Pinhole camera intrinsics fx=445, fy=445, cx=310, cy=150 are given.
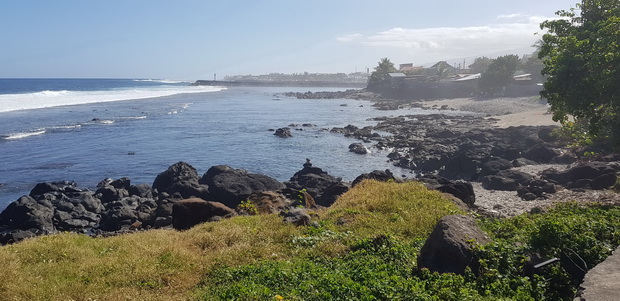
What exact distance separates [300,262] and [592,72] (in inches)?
467

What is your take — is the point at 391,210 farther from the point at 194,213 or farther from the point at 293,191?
the point at 293,191

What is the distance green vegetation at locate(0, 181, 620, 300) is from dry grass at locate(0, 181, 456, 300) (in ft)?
0.08

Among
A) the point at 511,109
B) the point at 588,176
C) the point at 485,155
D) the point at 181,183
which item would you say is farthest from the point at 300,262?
the point at 511,109

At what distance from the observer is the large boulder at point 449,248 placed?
7844 mm

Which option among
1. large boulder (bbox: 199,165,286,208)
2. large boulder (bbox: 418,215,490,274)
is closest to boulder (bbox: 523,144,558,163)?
large boulder (bbox: 199,165,286,208)

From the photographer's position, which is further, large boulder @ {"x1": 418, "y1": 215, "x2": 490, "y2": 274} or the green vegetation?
large boulder @ {"x1": 418, "y1": 215, "x2": 490, "y2": 274}

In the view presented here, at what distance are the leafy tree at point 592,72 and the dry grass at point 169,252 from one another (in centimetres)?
604

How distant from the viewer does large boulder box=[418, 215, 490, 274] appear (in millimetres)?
7844

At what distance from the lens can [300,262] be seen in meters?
8.98

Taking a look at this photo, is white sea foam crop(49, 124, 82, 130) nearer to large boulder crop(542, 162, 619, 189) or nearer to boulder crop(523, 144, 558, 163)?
boulder crop(523, 144, 558, 163)

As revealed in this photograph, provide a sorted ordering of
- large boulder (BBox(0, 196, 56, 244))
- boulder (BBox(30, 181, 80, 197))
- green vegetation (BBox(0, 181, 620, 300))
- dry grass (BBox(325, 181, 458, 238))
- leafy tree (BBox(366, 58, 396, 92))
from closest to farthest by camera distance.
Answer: green vegetation (BBox(0, 181, 620, 300)), dry grass (BBox(325, 181, 458, 238)), large boulder (BBox(0, 196, 56, 244)), boulder (BBox(30, 181, 80, 197)), leafy tree (BBox(366, 58, 396, 92))

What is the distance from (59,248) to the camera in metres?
10.2

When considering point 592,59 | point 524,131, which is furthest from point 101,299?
point 524,131

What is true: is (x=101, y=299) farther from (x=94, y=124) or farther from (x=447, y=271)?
(x=94, y=124)
